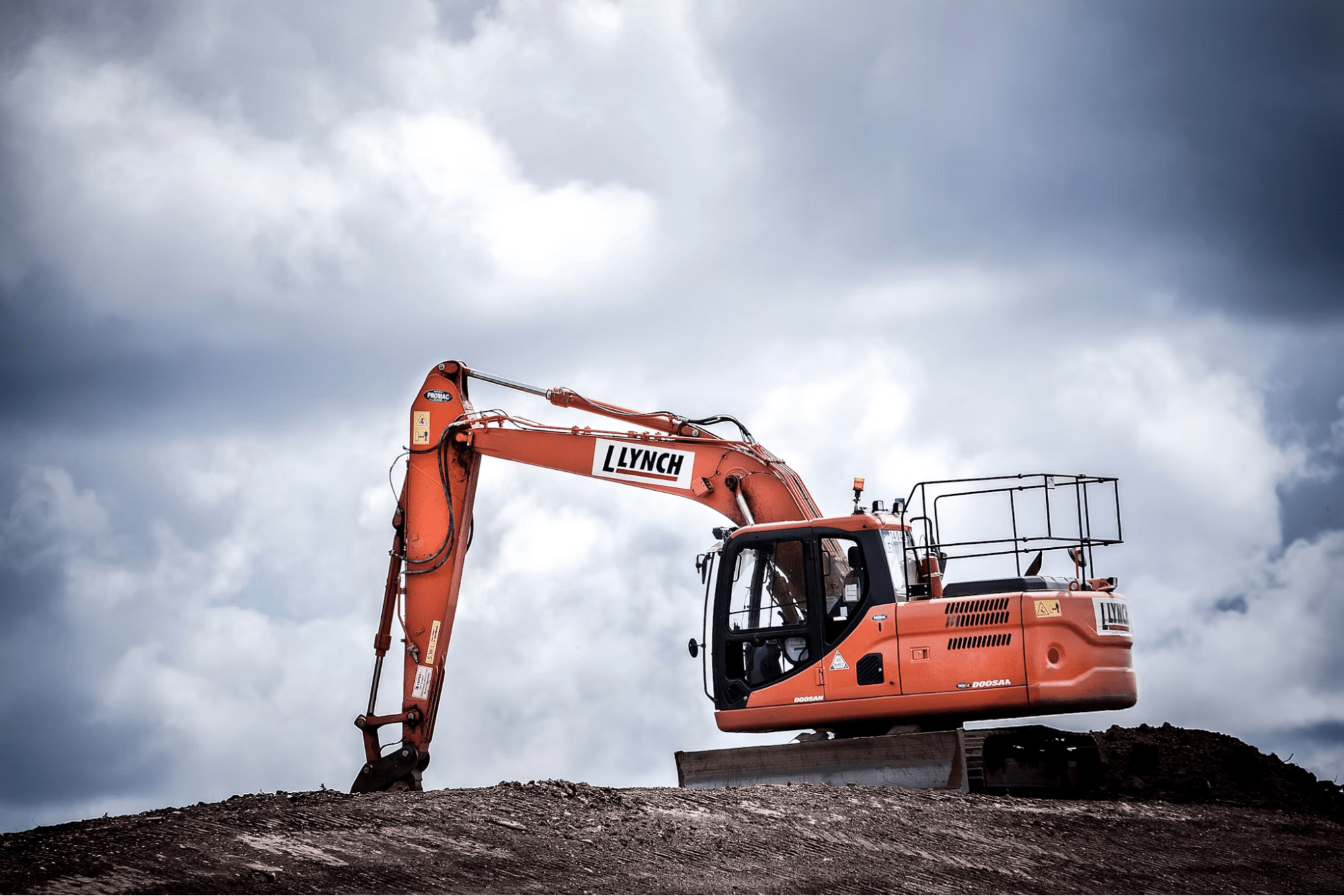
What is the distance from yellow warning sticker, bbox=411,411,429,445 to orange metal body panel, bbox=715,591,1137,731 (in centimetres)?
486

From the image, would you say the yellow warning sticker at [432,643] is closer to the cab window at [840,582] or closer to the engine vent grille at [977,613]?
the cab window at [840,582]

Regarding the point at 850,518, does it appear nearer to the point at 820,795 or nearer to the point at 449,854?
the point at 820,795

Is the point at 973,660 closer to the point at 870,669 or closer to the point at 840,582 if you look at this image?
the point at 870,669

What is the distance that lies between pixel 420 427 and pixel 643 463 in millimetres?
2431

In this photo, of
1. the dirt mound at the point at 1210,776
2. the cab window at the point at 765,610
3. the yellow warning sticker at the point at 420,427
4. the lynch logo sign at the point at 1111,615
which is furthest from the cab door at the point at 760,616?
the dirt mound at the point at 1210,776

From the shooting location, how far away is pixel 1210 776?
16.9 metres

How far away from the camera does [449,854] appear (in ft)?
30.6

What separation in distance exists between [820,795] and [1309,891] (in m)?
3.98

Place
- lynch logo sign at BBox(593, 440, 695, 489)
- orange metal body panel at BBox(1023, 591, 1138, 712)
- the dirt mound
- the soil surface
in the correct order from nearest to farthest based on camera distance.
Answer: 1. the soil surface
2. orange metal body panel at BBox(1023, 591, 1138, 712)
3. lynch logo sign at BBox(593, 440, 695, 489)
4. the dirt mound

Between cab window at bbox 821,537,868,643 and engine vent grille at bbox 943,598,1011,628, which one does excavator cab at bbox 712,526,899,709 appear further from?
engine vent grille at bbox 943,598,1011,628

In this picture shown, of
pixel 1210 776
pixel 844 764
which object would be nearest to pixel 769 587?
pixel 844 764

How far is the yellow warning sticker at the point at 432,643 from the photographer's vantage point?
14.8m

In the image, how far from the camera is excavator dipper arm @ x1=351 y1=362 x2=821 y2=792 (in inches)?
590

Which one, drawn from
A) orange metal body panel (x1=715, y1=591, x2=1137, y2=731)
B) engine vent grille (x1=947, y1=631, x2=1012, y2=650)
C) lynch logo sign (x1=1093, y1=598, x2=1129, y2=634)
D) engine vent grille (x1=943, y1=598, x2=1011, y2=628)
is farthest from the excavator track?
lynch logo sign (x1=1093, y1=598, x2=1129, y2=634)
